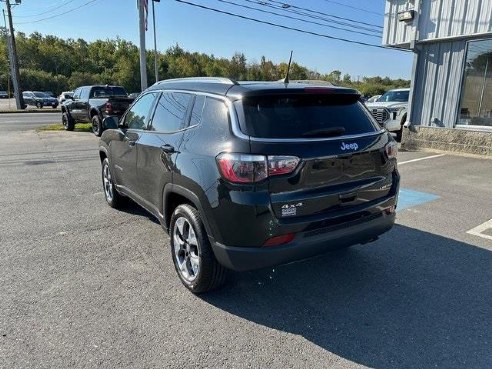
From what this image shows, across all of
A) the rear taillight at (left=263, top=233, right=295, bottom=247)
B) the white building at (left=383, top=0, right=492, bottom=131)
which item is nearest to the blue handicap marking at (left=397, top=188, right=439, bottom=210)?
the rear taillight at (left=263, top=233, right=295, bottom=247)

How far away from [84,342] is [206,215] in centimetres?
124

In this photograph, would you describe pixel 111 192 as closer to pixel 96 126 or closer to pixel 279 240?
pixel 279 240

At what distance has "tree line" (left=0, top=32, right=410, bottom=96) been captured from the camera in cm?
5891

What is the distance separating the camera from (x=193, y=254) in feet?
11.0

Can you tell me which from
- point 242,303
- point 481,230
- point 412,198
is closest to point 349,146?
point 242,303

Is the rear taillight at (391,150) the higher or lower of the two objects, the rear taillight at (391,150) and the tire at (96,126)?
the higher

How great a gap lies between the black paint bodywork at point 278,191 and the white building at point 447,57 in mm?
7833

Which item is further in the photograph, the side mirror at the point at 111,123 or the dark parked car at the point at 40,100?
the dark parked car at the point at 40,100

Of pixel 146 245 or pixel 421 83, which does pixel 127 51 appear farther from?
pixel 146 245

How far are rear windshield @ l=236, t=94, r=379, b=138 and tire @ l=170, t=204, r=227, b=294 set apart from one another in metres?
0.91

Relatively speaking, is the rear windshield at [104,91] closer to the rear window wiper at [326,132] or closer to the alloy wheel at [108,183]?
the alloy wheel at [108,183]

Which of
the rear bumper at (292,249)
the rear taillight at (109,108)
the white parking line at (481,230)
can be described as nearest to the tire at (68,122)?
the rear taillight at (109,108)

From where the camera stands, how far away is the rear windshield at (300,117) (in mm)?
2836

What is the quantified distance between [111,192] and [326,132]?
3.75 m
